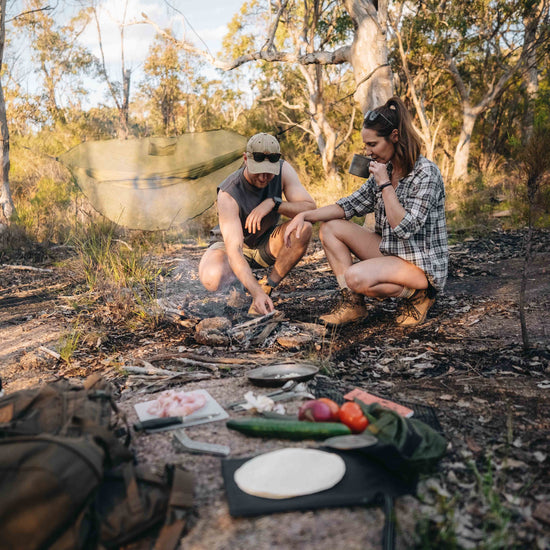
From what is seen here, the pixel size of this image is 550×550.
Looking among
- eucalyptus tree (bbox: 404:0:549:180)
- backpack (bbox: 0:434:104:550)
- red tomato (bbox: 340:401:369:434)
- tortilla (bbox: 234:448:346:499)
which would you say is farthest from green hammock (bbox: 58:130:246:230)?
eucalyptus tree (bbox: 404:0:549:180)

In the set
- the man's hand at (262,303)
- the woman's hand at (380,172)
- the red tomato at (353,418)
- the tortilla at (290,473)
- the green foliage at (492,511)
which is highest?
the woman's hand at (380,172)

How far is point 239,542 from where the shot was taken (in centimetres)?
117

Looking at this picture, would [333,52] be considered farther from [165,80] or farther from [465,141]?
[165,80]

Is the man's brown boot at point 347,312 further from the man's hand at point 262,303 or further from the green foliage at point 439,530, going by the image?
the green foliage at point 439,530

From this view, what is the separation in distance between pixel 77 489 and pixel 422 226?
237 centimetres

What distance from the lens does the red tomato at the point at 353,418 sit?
155cm

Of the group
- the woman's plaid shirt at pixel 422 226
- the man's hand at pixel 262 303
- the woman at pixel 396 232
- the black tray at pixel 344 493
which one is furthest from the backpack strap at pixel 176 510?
the woman's plaid shirt at pixel 422 226

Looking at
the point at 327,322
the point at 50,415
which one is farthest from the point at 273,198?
the point at 50,415

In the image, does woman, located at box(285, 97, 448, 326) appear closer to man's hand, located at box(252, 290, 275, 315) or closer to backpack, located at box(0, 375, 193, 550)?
man's hand, located at box(252, 290, 275, 315)

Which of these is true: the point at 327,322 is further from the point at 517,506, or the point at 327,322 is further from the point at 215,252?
the point at 517,506

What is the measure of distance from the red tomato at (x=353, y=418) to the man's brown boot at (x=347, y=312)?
4.66 feet

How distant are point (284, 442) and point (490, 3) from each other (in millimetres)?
12156

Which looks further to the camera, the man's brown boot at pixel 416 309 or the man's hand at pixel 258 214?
the man's hand at pixel 258 214

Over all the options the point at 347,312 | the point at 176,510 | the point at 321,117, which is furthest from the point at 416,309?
the point at 321,117
